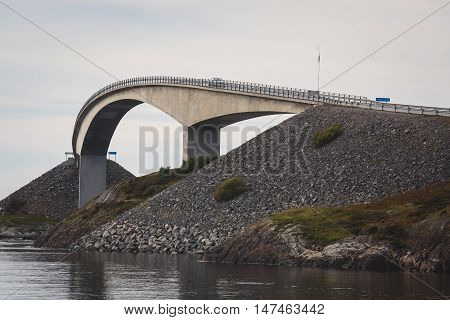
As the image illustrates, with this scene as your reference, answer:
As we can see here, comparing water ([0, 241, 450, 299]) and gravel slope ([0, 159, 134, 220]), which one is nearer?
water ([0, 241, 450, 299])

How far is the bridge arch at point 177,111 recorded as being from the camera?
373 feet

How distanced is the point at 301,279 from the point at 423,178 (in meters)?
29.9

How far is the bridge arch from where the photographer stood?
114 metres

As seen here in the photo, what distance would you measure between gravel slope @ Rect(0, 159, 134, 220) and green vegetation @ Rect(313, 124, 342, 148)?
261ft

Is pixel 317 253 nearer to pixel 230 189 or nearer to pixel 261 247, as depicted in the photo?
pixel 261 247

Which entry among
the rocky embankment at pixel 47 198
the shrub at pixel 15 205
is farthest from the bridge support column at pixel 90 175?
the shrub at pixel 15 205

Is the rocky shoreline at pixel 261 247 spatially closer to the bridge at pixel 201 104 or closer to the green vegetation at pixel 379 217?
the green vegetation at pixel 379 217

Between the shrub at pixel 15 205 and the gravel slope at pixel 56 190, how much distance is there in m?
0.79

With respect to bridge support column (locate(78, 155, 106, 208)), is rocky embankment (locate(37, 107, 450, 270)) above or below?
below

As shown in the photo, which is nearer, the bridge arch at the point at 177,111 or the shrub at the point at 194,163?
the bridge arch at the point at 177,111

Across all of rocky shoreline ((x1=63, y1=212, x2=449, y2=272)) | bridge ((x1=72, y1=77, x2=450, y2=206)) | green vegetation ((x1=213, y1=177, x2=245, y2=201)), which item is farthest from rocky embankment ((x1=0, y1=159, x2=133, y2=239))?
green vegetation ((x1=213, y1=177, x2=245, y2=201))

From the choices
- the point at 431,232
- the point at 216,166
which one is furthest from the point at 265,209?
the point at 431,232

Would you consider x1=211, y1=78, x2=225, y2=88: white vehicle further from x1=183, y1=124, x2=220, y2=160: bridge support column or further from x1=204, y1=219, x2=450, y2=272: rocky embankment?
x1=204, y1=219, x2=450, y2=272: rocky embankment

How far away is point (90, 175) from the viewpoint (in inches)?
6673
